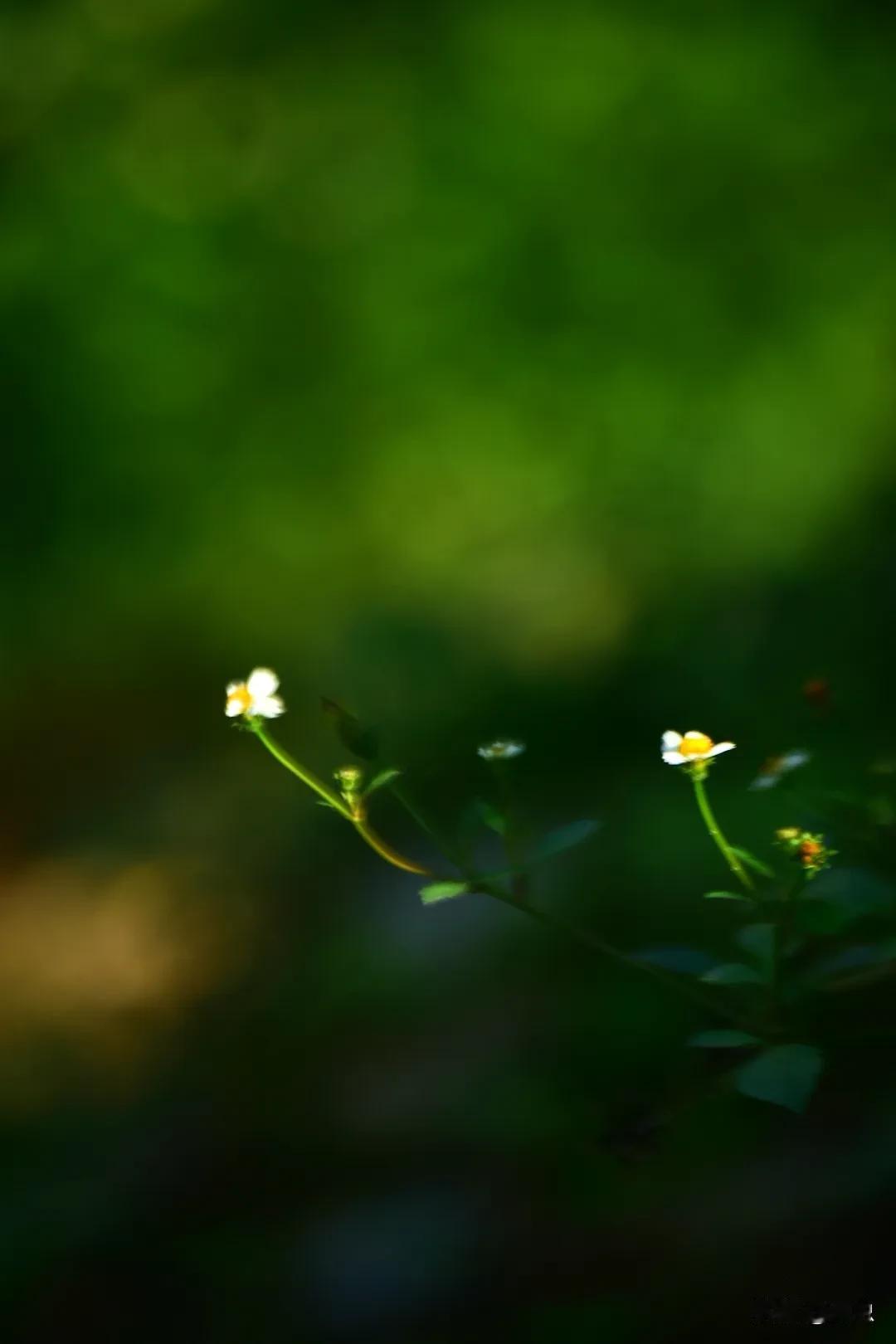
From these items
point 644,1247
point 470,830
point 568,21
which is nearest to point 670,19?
point 568,21

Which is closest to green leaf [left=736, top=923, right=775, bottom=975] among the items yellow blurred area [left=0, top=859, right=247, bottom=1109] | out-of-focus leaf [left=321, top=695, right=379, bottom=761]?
out-of-focus leaf [left=321, top=695, right=379, bottom=761]

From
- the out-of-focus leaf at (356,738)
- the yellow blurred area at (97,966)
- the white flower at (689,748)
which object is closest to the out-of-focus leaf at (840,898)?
the white flower at (689,748)

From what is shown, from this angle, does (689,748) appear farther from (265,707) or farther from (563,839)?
(265,707)

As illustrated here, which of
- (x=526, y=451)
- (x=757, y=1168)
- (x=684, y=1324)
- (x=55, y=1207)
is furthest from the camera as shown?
(x=526, y=451)

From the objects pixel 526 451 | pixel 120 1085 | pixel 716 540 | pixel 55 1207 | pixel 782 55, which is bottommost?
pixel 55 1207

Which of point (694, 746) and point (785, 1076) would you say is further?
point (694, 746)

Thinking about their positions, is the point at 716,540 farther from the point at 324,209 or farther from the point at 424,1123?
the point at 424,1123

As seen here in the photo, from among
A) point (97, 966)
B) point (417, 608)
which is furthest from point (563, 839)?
point (417, 608)

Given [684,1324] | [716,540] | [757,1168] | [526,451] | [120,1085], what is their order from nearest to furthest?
[684,1324] < [757,1168] < [120,1085] < [716,540] < [526,451]
